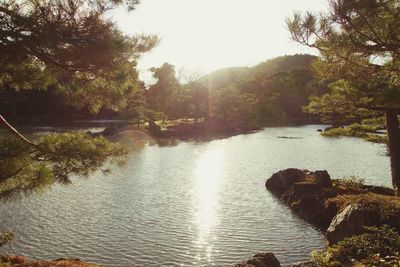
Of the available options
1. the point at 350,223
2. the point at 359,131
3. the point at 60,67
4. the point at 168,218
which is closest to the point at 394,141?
the point at 359,131

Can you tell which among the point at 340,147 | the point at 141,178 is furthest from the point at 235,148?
the point at 141,178

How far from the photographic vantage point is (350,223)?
566 inches

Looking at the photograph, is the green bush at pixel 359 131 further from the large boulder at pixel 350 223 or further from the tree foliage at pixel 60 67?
the tree foliage at pixel 60 67

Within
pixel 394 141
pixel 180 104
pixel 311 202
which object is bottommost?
pixel 311 202

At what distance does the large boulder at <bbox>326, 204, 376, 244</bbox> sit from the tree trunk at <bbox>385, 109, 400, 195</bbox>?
508 centimetres

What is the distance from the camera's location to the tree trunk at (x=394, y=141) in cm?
1869

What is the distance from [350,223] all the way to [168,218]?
8.23m

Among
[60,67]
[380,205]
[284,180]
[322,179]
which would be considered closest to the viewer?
[60,67]

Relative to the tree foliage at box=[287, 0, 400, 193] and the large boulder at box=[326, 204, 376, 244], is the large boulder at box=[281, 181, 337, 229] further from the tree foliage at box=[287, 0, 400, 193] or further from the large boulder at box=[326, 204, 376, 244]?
the tree foliage at box=[287, 0, 400, 193]

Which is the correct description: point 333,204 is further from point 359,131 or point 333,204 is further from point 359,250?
point 359,250

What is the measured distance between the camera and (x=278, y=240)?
52.2 ft

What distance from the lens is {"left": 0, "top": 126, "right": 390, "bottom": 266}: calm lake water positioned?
14.5 metres

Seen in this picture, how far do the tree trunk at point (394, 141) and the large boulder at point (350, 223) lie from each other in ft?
16.7

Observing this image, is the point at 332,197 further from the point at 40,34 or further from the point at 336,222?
the point at 40,34
